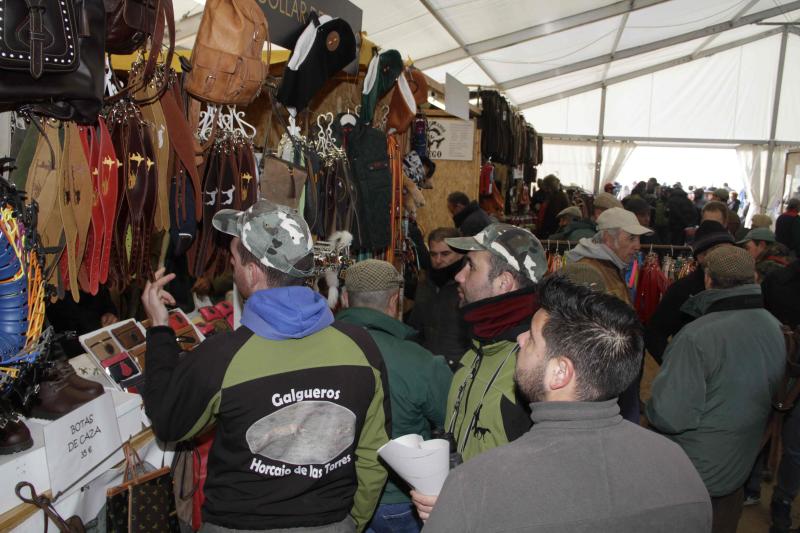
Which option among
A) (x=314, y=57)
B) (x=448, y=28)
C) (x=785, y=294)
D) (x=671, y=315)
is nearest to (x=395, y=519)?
(x=314, y=57)

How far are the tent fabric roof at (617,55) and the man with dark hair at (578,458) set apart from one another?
4.98m

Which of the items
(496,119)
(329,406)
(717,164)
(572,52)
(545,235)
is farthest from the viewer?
(717,164)

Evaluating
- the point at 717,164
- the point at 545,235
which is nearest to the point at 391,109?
the point at 545,235

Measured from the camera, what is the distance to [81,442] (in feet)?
6.06

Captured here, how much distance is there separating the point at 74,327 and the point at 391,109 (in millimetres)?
2299

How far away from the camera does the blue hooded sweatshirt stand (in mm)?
1716

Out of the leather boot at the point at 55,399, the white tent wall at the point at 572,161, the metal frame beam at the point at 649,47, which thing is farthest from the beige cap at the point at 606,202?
the white tent wall at the point at 572,161

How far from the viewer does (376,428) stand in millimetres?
1966

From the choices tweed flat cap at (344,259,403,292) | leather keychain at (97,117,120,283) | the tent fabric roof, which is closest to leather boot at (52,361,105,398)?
leather keychain at (97,117,120,283)

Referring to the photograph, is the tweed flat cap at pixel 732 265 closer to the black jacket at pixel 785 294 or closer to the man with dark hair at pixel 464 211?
the black jacket at pixel 785 294

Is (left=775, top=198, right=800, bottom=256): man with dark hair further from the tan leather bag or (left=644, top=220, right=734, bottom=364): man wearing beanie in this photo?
the tan leather bag

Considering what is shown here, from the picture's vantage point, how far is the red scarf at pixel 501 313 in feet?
6.33

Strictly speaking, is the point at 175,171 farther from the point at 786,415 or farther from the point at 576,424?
the point at 786,415

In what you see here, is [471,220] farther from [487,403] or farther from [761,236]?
[487,403]
